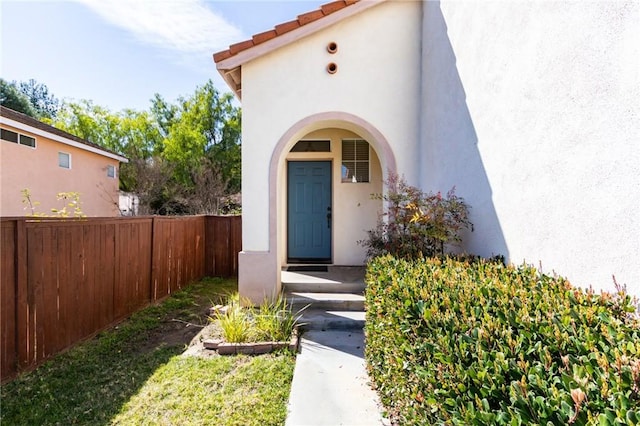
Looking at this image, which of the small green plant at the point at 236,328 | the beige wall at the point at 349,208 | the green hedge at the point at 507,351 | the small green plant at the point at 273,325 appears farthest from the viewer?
the beige wall at the point at 349,208

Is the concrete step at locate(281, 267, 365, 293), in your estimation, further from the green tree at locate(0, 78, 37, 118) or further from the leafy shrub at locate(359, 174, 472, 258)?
the green tree at locate(0, 78, 37, 118)

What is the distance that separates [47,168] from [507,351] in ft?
51.1

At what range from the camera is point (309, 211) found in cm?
819

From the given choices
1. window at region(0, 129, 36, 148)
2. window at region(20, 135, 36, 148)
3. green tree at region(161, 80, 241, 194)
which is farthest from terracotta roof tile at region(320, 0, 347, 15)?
green tree at region(161, 80, 241, 194)

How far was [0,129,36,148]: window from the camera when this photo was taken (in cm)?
1025

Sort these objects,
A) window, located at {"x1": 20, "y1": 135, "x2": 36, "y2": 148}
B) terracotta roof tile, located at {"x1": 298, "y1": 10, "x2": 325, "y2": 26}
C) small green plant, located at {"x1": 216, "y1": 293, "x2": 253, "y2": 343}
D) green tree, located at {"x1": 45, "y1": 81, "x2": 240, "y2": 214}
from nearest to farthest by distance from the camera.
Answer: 1. small green plant, located at {"x1": 216, "y1": 293, "x2": 253, "y2": 343}
2. terracotta roof tile, located at {"x1": 298, "y1": 10, "x2": 325, "y2": 26}
3. window, located at {"x1": 20, "y1": 135, "x2": 36, "y2": 148}
4. green tree, located at {"x1": 45, "y1": 81, "x2": 240, "y2": 214}

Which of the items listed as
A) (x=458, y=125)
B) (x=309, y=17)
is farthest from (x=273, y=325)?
(x=309, y=17)

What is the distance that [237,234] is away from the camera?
30.2 ft

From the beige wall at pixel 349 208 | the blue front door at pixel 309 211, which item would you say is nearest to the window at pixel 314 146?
the beige wall at pixel 349 208

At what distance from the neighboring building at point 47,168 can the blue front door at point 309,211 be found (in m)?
7.58

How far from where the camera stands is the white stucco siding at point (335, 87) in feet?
18.8

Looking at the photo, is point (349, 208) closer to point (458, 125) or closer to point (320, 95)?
point (320, 95)

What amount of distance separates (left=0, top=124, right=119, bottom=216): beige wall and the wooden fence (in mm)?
7365

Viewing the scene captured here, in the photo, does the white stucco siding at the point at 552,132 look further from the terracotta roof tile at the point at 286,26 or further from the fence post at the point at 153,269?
the fence post at the point at 153,269
